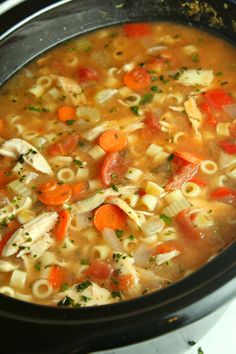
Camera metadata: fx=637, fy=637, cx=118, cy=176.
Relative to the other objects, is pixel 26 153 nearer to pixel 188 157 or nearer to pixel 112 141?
pixel 112 141

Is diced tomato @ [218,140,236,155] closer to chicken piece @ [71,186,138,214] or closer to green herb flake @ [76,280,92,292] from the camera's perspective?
chicken piece @ [71,186,138,214]

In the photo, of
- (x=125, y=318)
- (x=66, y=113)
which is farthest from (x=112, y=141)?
(x=125, y=318)

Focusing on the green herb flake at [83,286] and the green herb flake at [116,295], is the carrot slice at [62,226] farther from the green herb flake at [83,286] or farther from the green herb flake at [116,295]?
the green herb flake at [116,295]

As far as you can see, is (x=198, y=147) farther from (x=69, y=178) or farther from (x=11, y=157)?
(x=11, y=157)

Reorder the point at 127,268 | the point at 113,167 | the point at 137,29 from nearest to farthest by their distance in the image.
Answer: the point at 127,268 → the point at 113,167 → the point at 137,29

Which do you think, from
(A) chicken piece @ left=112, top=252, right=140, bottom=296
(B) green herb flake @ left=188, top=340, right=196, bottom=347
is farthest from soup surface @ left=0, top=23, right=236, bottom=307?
(B) green herb flake @ left=188, top=340, right=196, bottom=347

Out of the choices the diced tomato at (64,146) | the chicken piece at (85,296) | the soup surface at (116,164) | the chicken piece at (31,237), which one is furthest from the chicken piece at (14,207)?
the chicken piece at (85,296)
